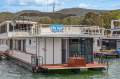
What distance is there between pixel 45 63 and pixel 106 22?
6695 cm

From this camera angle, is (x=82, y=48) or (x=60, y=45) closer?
(x=60, y=45)

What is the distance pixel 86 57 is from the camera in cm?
3133

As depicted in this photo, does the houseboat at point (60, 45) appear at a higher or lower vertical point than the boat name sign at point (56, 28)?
lower

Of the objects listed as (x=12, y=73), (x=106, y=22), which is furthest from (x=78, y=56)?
(x=106, y=22)

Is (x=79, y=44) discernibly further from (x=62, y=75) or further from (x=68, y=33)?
(x=62, y=75)

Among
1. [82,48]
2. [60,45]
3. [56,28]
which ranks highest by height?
[56,28]

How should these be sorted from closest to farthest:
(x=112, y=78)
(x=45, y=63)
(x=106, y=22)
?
1. (x=112, y=78)
2. (x=45, y=63)
3. (x=106, y=22)

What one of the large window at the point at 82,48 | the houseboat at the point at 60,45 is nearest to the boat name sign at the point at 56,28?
the houseboat at the point at 60,45

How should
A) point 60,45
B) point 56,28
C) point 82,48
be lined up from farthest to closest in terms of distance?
point 82,48
point 60,45
point 56,28

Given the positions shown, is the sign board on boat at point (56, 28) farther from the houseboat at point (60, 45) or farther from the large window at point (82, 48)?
the large window at point (82, 48)

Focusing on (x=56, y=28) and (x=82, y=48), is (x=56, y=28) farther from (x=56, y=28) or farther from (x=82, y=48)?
(x=82, y=48)

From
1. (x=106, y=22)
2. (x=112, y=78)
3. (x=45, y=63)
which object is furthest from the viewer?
(x=106, y=22)

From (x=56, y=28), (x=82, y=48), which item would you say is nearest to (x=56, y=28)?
(x=56, y=28)

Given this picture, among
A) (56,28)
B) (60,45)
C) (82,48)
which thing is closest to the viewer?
(56,28)
